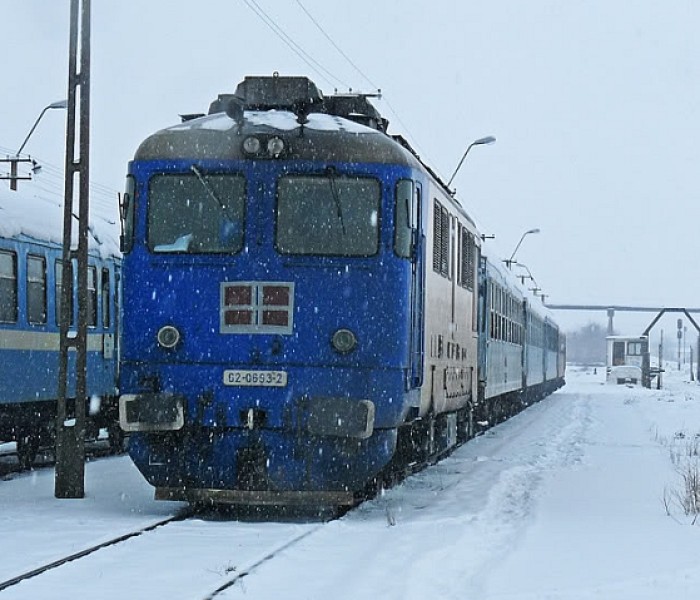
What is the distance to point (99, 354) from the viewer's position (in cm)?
1791

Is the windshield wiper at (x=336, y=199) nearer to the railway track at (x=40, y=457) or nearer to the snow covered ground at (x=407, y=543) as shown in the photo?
the snow covered ground at (x=407, y=543)

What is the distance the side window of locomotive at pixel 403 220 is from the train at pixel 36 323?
5.40 m

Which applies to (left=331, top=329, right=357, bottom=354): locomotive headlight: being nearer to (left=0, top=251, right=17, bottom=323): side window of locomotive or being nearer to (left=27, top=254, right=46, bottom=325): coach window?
(left=0, top=251, right=17, bottom=323): side window of locomotive

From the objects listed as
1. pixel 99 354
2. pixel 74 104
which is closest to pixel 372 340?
pixel 74 104

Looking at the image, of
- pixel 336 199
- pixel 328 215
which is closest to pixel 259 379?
pixel 328 215

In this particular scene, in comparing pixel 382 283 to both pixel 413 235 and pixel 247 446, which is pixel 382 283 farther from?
pixel 247 446

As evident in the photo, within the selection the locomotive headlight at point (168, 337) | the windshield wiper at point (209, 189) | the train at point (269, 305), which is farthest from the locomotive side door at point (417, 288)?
the locomotive headlight at point (168, 337)

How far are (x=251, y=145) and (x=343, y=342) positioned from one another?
1849 mm

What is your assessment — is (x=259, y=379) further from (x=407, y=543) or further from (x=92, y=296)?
(x=92, y=296)

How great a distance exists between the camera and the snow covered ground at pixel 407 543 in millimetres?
7684

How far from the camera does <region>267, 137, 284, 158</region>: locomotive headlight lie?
11.4 m

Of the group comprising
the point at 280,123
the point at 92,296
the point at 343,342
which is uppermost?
the point at 280,123

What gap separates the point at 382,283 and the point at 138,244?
2.11m

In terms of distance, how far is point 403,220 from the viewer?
11.4m
